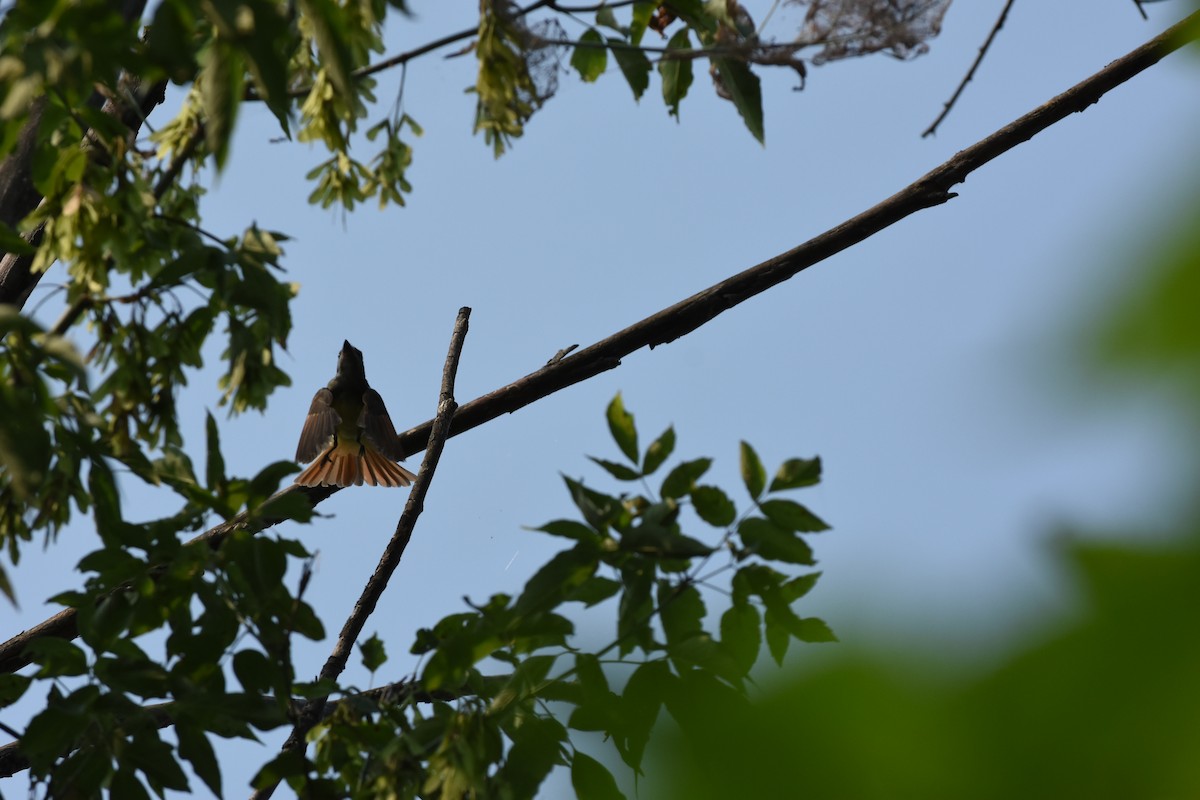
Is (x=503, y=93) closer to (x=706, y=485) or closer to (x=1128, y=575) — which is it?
(x=706, y=485)

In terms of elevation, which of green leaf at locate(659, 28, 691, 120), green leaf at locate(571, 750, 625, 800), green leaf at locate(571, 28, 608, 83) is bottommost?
green leaf at locate(571, 750, 625, 800)

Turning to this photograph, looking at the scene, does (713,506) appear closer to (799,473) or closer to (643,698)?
(799,473)

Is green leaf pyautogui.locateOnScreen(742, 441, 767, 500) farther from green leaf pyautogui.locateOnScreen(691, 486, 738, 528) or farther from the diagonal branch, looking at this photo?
the diagonal branch

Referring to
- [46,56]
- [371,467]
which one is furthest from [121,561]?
[371,467]

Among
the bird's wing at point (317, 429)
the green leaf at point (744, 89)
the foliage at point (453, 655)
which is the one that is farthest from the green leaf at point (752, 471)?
the bird's wing at point (317, 429)

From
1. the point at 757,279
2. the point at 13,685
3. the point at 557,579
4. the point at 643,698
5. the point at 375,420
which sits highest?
the point at 375,420

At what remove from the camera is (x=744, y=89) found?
2.56m

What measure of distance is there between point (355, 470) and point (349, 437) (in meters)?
1.18

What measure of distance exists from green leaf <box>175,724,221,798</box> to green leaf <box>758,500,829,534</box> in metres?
1.16

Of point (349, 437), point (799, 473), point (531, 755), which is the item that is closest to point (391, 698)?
point (531, 755)

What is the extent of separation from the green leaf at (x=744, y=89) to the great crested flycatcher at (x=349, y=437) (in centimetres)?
214

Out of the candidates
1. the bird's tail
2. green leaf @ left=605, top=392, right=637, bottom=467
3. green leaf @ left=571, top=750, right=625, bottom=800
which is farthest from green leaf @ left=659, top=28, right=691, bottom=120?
the bird's tail

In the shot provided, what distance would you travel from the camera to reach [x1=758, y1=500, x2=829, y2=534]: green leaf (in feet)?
6.58

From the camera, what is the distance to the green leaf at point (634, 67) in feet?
8.81
